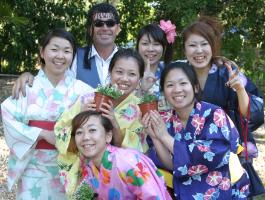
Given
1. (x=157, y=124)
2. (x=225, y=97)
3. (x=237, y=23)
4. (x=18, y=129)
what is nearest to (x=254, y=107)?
(x=225, y=97)

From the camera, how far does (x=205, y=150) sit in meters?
2.80

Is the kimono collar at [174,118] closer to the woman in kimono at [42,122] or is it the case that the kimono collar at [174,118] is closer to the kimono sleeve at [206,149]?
the kimono sleeve at [206,149]

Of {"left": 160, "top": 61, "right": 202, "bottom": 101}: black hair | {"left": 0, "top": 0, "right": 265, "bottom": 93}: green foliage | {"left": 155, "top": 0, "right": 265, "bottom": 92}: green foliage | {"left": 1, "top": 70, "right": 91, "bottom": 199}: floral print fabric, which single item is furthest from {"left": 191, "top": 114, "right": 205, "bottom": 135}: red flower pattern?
{"left": 0, "top": 0, "right": 265, "bottom": 93}: green foliage

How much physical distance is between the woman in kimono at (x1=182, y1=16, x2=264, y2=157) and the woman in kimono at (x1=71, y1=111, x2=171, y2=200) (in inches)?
26.9

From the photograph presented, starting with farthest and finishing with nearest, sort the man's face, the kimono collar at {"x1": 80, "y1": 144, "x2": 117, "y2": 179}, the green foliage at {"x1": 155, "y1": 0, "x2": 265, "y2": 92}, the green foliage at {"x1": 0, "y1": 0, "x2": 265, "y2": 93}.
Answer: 1. the green foliage at {"x1": 0, "y1": 0, "x2": 265, "y2": 93}
2. the green foliage at {"x1": 155, "y1": 0, "x2": 265, "y2": 92}
3. the man's face
4. the kimono collar at {"x1": 80, "y1": 144, "x2": 117, "y2": 179}

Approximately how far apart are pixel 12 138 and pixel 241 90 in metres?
1.46

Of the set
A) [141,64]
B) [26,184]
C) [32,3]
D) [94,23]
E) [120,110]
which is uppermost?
[32,3]

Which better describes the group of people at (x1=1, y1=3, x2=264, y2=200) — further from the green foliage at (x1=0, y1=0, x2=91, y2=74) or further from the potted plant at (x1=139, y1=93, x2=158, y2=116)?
the green foliage at (x1=0, y1=0, x2=91, y2=74)

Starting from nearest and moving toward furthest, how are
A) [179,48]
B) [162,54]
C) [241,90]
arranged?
[241,90] → [162,54] → [179,48]

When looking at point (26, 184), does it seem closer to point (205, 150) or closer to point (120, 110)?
point (120, 110)

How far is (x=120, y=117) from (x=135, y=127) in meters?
0.11

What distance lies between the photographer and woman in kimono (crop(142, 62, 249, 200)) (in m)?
2.82

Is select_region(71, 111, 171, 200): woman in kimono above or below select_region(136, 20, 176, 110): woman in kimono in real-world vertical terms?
below

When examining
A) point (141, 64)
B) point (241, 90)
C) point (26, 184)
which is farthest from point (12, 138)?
point (241, 90)
